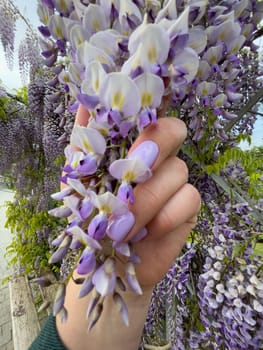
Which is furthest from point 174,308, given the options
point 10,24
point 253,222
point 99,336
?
point 10,24

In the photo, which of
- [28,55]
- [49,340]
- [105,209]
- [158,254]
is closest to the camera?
[105,209]

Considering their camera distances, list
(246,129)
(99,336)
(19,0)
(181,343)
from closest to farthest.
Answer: (99,336)
(181,343)
(246,129)
(19,0)

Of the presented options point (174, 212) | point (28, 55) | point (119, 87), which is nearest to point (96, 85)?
point (119, 87)

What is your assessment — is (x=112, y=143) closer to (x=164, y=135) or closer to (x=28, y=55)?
(x=164, y=135)

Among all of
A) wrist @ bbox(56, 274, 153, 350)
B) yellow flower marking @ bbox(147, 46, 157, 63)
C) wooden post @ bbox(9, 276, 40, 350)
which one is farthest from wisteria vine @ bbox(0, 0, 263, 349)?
wooden post @ bbox(9, 276, 40, 350)

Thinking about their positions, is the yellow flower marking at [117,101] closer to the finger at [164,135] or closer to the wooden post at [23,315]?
the finger at [164,135]

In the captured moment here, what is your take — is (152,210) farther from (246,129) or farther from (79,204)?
(246,129)
